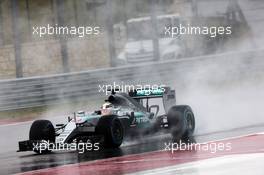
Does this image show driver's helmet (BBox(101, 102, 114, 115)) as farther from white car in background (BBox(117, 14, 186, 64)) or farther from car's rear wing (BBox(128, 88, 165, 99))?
white car in background (BBox(117, 14, 186, 64))

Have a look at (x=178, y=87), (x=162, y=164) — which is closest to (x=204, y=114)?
(x=178, y=87)

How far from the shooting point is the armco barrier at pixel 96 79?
17172mm

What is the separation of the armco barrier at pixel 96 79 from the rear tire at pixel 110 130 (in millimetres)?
5412

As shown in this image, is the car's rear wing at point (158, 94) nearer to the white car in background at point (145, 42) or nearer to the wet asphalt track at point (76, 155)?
the wet asphalt track at point (76, 155)

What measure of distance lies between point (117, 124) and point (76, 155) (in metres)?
0.73

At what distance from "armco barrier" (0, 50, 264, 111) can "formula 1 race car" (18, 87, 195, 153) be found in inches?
180

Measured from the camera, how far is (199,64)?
19047 mm

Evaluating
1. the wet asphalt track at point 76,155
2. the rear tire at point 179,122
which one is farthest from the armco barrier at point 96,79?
the rear tire at point 179,122

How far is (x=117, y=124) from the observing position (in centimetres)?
1196

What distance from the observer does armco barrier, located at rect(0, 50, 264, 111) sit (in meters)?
17.2

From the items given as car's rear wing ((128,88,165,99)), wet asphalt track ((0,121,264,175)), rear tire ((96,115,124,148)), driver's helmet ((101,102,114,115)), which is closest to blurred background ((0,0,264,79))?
wet asphalt track ((0,121,264,175))

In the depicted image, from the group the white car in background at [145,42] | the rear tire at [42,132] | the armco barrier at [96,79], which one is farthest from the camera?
the white car in background at [145,42]

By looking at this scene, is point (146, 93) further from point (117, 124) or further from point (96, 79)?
point (96, 79)

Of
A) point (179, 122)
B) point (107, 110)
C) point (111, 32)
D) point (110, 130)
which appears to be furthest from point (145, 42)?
point (110, 130)
